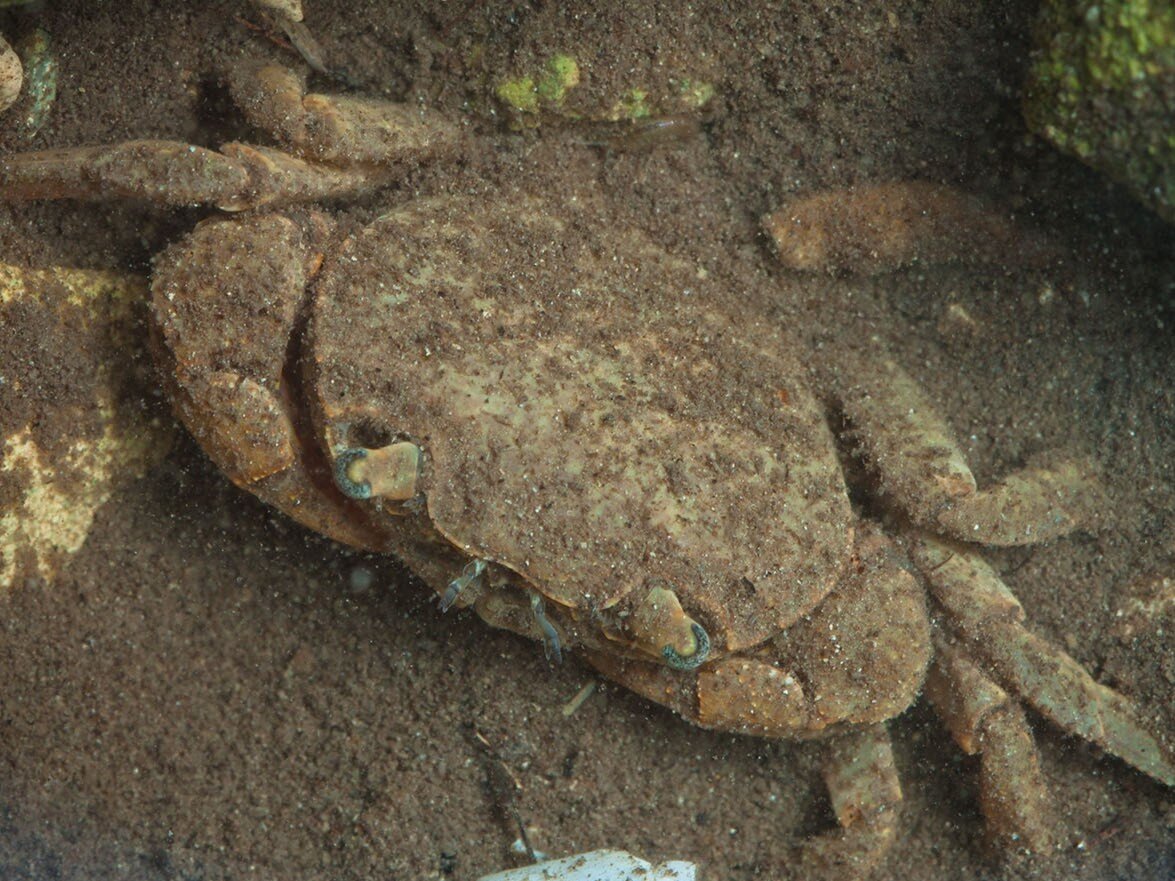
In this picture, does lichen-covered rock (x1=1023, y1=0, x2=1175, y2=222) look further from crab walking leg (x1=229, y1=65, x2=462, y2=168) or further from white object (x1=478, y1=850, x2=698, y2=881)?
white object (x1=478, y1=850, x2=698, y2=881)

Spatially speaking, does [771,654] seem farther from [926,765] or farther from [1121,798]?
[1121,798]

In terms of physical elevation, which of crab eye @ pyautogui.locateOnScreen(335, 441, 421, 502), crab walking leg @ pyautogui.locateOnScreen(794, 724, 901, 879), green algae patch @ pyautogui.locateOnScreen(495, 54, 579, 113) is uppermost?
green algae patch @ pyautogui.locateOnScreen(495, 54, 579, 113)

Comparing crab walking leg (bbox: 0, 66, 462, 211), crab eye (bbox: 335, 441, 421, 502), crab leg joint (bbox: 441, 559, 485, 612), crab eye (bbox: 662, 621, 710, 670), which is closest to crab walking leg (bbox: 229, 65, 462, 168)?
crab walking leg (bbox: 0, 66, 462, 211)

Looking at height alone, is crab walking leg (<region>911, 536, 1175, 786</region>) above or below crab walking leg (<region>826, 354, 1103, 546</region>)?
below

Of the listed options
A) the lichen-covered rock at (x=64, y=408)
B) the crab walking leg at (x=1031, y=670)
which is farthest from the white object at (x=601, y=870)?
the lichen-covered rock at (x=64, y=408)

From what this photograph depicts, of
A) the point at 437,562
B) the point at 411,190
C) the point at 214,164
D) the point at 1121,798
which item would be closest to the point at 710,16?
the point at 411,190

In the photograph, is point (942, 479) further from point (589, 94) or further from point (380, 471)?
point (380, 471)

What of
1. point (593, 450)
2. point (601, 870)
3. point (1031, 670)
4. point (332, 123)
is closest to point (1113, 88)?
point (593, 450)
